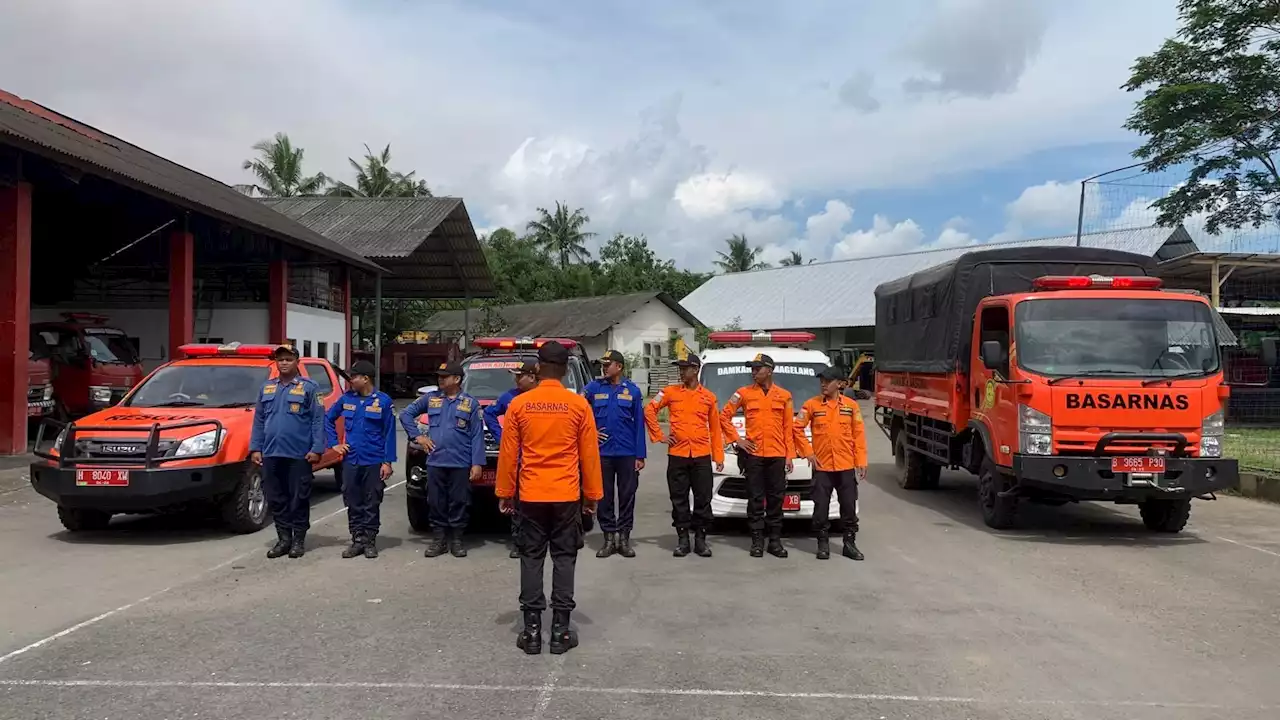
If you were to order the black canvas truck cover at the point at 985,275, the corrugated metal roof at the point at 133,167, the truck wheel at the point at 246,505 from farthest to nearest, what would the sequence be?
the corrugated metal roof at the point at 133,167 < the black canvas truck cover at the point at 985,275 < the truck wheel at the point at 246,505

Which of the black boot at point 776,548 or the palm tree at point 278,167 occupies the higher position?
the palm tree at point 278,167

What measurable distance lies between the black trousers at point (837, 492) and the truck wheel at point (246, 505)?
5.18m

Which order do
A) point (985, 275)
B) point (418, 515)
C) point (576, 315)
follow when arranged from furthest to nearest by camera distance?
point (576, 315)
point (985, 275)
point (418, 515)

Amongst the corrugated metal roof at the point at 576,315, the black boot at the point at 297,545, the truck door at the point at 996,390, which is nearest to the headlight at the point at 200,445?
the black boot at the point at 297,545

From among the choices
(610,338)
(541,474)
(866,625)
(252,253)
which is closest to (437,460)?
(541,474)

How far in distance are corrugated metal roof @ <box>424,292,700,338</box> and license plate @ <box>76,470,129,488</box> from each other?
34.0 metres

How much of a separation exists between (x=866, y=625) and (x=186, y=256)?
18581 millimetres

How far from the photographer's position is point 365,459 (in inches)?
326

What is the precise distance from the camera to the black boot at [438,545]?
8203 mm

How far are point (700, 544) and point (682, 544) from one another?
0.16 meters

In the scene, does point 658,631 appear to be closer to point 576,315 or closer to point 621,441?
point 621,441

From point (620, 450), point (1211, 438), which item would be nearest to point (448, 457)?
point (620, 450)

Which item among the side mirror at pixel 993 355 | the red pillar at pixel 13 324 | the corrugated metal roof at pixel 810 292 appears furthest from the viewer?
the corrugated metal roof at pixel 810 292

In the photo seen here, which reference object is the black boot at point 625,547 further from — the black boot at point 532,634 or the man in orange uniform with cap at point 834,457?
the black boot at point 532,634
